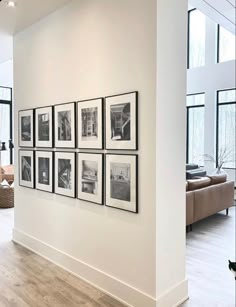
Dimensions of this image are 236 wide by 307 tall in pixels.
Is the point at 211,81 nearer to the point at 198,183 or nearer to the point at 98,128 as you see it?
the point at 198,183

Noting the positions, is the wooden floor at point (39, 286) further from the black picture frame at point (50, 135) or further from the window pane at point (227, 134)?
the window pane at point (227, 134)

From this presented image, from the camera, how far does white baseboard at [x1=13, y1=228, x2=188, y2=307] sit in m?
2.62

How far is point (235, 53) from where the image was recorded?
845cm

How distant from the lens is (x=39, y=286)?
3.05 meters

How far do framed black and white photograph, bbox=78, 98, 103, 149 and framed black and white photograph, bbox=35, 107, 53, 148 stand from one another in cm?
62

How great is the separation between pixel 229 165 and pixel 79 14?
6.59m

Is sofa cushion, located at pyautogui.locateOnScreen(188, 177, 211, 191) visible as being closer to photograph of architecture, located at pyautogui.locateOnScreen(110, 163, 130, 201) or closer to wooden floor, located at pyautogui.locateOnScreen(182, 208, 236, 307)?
wooden floor, located at pyautogui.locateOnScreen(182, 208, 236, 307)

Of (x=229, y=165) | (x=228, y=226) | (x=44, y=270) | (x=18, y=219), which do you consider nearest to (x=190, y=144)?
(x=229, y=165)

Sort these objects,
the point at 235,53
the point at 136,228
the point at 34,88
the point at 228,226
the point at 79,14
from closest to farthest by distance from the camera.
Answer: the point at 136,228 < the point at 79,14 < the point at 34,88 < the point at 228,226 < the point at 235,53

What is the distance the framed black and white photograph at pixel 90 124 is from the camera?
3002mm

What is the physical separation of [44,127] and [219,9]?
11.5ft

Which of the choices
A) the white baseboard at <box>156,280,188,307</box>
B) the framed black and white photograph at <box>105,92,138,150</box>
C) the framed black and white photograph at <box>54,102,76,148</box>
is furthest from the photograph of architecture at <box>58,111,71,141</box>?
the white baseboard at <box>156,280,188,307</box>

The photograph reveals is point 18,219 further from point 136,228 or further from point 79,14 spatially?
point 79,14

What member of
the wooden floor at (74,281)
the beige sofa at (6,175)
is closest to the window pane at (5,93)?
the beige sofa at (6,175)
